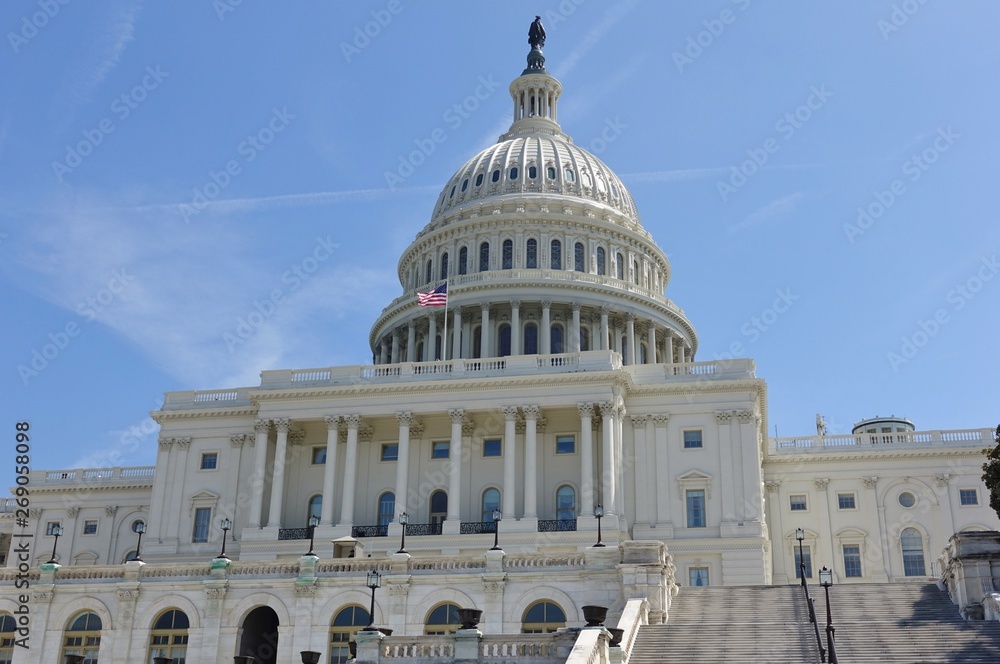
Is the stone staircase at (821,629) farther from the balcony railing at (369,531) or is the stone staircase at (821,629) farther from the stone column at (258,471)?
the stone column at (258,471)

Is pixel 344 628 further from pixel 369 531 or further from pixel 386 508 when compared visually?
pixel 386 508

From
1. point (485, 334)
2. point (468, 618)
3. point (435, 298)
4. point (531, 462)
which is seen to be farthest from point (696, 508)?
point (468, 618)

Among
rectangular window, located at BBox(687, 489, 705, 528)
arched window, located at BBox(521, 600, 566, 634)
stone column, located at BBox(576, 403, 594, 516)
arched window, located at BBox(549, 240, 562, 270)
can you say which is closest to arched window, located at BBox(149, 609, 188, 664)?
arched window, located at BBox(521, 600, 566, 634)

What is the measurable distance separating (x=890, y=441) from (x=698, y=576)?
21.9 meters

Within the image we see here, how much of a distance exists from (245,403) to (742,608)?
146 ft

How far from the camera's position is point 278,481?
7169cm

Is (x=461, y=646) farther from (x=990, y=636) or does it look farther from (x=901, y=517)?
(x=901, y=517)

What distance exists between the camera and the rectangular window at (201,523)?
73312 millimetres

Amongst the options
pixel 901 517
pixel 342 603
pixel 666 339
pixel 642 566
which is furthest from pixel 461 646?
pixel 666 339

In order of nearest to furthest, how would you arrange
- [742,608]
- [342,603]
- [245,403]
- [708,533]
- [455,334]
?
[742,608]
[342,603]
[708,533]
[245,403]
[455,334]

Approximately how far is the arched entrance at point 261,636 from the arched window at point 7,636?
10368 millimetres

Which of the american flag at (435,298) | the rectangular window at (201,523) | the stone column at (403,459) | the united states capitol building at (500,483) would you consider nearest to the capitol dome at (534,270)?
the united states capitol building at (500,483)

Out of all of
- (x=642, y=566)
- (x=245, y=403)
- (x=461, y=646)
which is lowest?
(x=461, y=646)

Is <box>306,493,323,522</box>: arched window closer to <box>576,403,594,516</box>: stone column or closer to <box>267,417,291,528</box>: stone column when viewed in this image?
<box>267,417,291,528</box>: stone column
